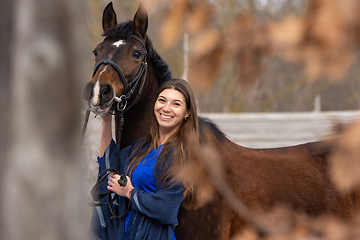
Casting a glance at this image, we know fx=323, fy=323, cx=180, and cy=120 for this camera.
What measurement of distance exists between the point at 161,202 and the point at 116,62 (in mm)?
994

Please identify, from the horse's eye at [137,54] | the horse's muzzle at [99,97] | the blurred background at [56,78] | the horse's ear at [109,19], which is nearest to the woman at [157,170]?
the horse's muzzle at [99,97]

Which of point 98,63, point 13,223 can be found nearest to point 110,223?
point 98,63

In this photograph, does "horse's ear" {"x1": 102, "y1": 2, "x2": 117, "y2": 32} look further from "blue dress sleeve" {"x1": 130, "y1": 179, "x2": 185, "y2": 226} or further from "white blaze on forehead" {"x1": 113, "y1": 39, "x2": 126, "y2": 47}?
"blue dress sleeve" {"x1": 130, "y1": 179, "x2": 185, "y2": 226}

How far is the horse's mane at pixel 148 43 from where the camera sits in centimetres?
228

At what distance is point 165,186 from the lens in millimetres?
1797

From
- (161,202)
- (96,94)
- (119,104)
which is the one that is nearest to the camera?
(161,202)

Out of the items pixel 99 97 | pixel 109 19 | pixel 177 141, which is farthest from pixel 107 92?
pixel 109 19

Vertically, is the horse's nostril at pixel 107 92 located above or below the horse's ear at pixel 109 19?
below

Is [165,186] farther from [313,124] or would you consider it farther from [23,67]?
[313,124]

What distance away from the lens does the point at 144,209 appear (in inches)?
68.9

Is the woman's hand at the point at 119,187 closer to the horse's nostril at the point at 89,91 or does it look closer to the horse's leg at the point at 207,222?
the horse's leg at the point at 207,222

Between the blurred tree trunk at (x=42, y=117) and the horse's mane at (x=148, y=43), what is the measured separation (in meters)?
1.85

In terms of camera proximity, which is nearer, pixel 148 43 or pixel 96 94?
pixel 96 94

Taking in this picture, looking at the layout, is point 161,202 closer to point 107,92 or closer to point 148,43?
point 107,92
